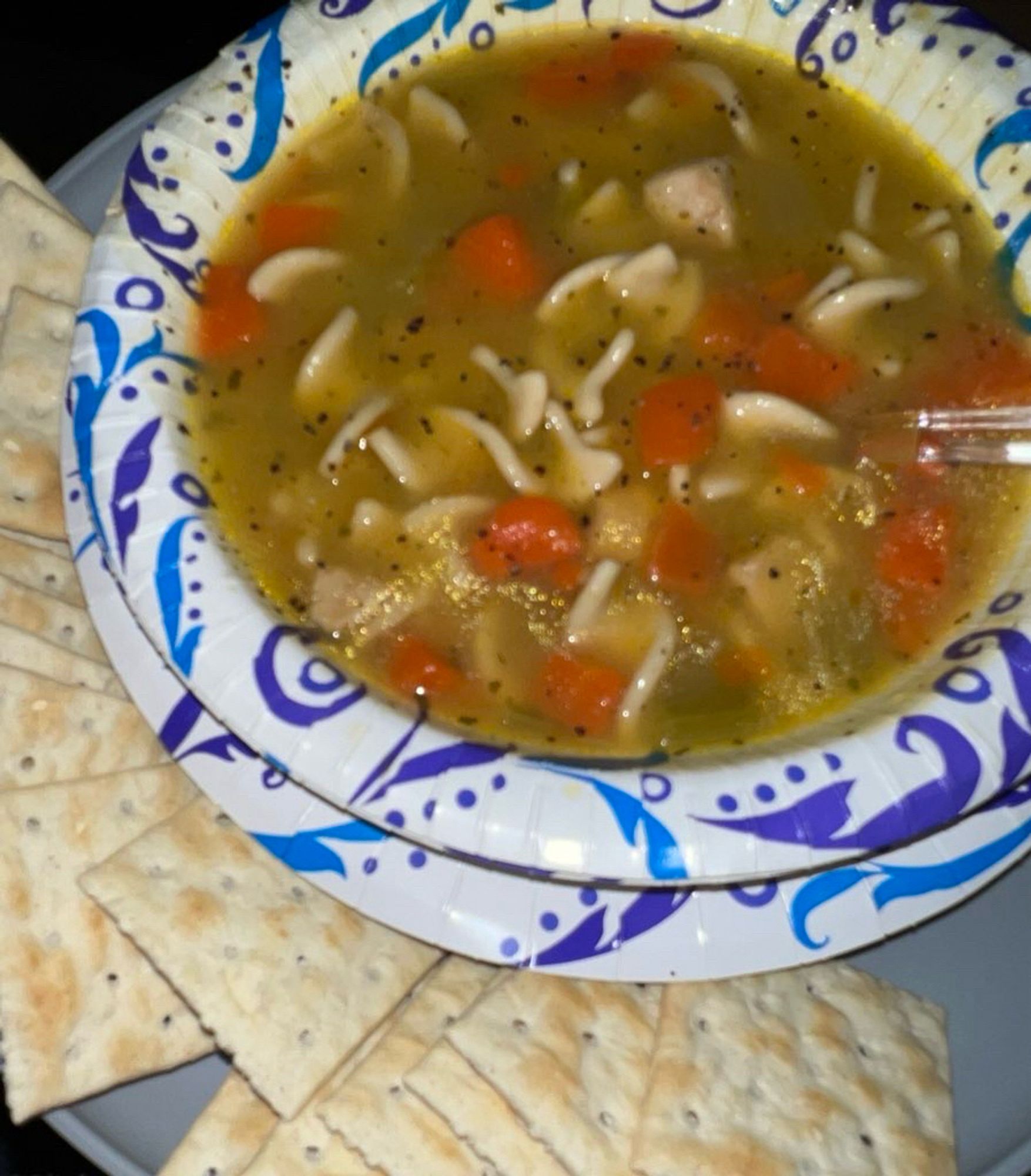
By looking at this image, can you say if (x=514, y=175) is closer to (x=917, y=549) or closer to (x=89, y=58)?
(x=917, y=549)

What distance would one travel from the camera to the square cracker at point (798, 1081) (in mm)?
3035

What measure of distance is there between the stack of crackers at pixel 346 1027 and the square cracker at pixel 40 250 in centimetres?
116

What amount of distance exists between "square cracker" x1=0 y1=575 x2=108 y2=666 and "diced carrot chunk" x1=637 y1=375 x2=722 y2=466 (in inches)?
59.0

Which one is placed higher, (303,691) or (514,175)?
(514,175)

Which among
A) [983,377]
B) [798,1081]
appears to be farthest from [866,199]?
[798,1081]

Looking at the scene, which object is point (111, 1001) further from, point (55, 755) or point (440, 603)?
point (440, 603)

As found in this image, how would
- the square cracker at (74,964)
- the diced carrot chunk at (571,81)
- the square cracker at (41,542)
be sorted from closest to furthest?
the square cracker at (74,964) → the square cracker at (41,542) → the diced carrot chunk at (571,81)

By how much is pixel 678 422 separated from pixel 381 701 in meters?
1.06

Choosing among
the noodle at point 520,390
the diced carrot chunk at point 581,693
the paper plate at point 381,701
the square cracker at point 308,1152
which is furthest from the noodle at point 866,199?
the square cracker at point 308,1152

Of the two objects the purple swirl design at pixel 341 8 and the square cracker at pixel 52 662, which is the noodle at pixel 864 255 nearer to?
the purple swirl design at pixel 341 8

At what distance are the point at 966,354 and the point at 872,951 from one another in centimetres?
154

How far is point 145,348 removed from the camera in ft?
10.9

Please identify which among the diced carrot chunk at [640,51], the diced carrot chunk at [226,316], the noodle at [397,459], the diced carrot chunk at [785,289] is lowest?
the noodle at [397,459]

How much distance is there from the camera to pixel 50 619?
359 cm
